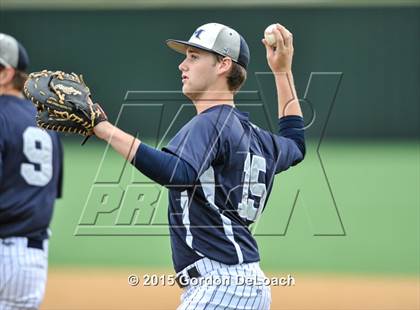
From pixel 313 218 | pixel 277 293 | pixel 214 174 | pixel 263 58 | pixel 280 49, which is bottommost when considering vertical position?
pixel 214 174

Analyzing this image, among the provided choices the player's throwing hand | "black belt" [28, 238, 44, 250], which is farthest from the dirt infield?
the player's throwing hand

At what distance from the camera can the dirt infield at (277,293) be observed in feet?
21.9

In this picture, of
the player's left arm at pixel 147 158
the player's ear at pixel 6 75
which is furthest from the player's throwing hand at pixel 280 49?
the player's ear at pixel 6 75

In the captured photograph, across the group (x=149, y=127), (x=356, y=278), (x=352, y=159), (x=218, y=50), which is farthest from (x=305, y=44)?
(x=218, y=50)

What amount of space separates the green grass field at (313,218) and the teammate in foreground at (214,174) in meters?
5.18

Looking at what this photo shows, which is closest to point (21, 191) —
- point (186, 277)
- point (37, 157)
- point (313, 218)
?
point (37, 157)

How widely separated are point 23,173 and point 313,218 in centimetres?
570

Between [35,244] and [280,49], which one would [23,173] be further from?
[280,49]

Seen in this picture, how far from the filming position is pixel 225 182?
9.41ft

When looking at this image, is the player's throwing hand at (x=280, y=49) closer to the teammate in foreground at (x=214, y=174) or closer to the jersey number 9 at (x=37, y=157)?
the teammate in foreground at (x=214, y=174)

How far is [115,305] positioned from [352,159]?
4935mm

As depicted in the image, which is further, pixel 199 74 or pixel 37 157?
pixel 37 157

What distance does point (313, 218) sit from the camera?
30.5 ft

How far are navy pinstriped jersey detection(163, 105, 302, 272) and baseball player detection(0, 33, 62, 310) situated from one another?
1.42 m
